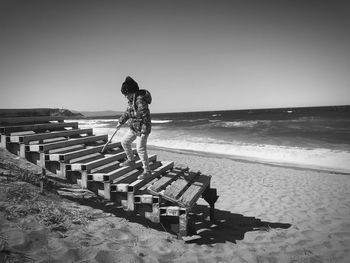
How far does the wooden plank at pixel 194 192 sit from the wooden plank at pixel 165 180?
1.60 feet

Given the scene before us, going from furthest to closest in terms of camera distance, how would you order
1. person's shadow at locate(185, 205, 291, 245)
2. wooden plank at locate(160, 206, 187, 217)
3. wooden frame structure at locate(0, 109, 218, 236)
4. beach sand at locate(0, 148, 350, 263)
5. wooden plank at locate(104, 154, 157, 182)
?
person's shadow at locate(185, 205, 291, 245) < wooden plank at locate(104, 154, 157, 182) < wooden frame structure at locate(0, 109, 218, 236) < wooden plank at locate(160, 206, 187, 217) < beach sand at locate(0, 148, 350, 263)

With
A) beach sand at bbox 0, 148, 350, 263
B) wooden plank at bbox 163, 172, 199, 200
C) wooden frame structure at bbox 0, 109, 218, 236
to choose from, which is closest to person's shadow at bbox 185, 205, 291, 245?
beach sand at bbox 0, 148, 350, 263

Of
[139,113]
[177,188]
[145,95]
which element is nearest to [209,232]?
[177,188]

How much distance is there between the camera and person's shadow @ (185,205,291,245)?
4.73 metres

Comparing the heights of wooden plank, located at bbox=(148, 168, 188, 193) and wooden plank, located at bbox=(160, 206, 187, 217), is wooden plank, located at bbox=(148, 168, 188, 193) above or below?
above

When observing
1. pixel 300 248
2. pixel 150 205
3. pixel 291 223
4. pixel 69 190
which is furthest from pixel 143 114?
pixel 291 223

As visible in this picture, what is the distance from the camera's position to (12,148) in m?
5.16

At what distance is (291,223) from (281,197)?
2.00 meters

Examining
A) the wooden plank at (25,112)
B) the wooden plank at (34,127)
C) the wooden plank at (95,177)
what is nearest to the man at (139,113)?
the wooden plank at (95,177)

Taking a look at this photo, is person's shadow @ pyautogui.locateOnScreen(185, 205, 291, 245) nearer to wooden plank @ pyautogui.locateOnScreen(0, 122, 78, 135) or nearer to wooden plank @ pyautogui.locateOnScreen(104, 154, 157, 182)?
wooden plank @ pyautogui.locateOnScreen(104, 154, 157, 182)

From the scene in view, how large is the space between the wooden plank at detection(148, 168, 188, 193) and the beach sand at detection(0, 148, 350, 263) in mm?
942

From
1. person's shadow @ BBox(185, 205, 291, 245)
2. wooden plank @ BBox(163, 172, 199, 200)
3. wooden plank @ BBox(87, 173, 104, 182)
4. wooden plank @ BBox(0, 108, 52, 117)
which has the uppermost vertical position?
wooden plank @ BBox(0, 108, 52, 117)

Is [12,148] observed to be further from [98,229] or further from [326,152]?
[326,152]

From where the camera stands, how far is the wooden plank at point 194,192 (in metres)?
4.04
